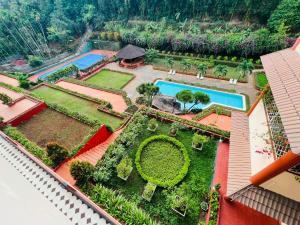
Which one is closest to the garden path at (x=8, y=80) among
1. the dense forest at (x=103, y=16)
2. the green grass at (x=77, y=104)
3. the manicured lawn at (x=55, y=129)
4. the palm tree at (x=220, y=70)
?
the green grass at (x=77, y=104)

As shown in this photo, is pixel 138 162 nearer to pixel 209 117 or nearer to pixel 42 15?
pixel 209 117

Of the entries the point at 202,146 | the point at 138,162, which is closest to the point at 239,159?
the point at 202,146

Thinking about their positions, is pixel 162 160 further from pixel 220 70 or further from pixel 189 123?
pixel 220 70

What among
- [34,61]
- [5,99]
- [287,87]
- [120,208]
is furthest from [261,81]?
[34,61]

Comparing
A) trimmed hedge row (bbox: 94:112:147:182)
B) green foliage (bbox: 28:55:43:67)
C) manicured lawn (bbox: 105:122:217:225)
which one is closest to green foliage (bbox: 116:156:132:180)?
manicured lawn (bbox: 105:122:217:225)

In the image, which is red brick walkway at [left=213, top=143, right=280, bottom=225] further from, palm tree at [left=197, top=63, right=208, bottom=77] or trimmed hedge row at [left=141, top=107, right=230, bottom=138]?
palm tree at [left=197, top=63, right=208, bottom=77]
